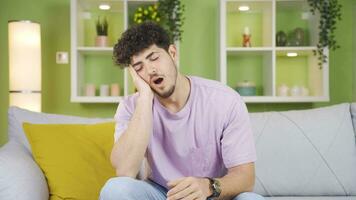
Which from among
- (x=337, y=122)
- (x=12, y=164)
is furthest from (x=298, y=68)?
(x=12, y=164)

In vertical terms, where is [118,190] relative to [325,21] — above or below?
below

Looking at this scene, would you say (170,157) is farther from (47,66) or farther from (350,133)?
(47,66)

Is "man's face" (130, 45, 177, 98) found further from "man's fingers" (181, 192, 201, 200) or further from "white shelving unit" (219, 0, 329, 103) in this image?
"white shelving unit" (219, 0, 329, 103)

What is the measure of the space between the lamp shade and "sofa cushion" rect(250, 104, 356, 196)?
188 cm

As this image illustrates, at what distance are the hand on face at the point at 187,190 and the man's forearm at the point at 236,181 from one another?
9cm

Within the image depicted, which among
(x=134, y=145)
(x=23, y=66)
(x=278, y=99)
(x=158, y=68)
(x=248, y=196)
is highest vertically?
(x=23, y=66)

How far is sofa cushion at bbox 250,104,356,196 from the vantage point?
2012 mm

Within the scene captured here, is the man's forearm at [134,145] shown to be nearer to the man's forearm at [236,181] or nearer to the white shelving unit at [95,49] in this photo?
the man's forearm at [236,181]

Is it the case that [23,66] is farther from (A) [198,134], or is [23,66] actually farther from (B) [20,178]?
(A) [198,134]

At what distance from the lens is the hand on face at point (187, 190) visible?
1.32 m

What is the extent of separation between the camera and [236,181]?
1.44 meters

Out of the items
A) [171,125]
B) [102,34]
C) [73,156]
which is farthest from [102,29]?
[171,125]

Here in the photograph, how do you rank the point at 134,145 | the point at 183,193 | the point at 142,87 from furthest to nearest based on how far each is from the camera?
the point at 142,87
the point at 134,145
the point at 183,193

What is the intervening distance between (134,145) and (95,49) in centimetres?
212
